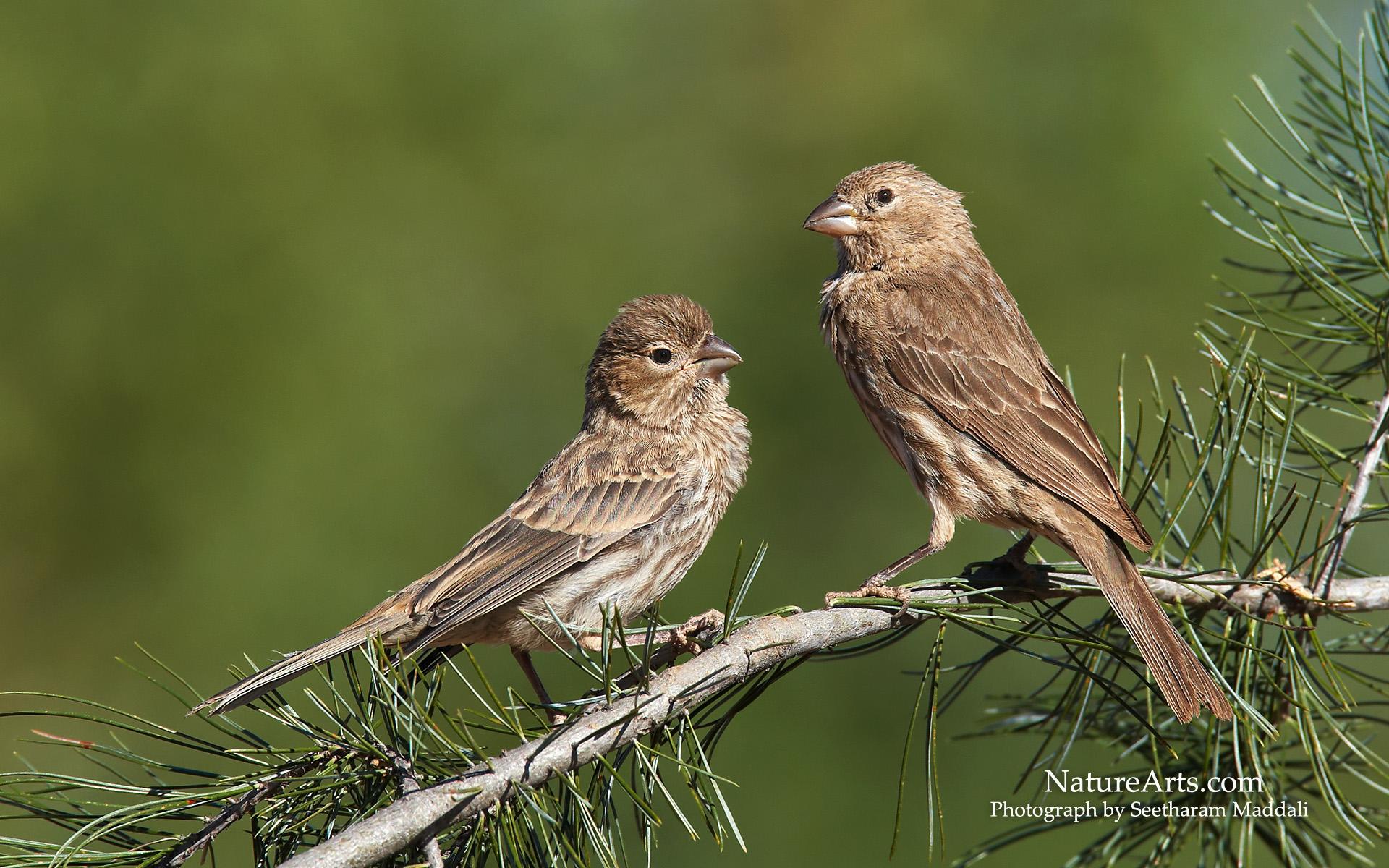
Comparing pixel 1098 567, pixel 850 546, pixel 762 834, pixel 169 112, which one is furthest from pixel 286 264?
pixel 1098 567

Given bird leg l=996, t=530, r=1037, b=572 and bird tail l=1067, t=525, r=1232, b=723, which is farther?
bird leg l=996, t=530, r=1037, b=572

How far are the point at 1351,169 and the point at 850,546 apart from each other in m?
3.94

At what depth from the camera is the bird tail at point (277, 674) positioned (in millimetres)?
2491

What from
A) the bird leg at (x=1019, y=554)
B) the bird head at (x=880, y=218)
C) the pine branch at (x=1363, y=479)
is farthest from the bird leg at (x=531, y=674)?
the pine branch at (x=1363, y=479)

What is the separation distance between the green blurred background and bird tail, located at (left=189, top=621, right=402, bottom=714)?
320 centimetres

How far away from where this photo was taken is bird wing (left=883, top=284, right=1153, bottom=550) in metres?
3.40

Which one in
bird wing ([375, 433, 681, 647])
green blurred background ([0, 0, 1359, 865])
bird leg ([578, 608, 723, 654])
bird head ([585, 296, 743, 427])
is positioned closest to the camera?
bird leg ([578, 608, 723, 654])

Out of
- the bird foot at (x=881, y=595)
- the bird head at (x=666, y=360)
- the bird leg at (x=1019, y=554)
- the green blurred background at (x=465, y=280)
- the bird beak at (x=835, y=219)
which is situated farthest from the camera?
the green blurred background at (x=465, y=280)

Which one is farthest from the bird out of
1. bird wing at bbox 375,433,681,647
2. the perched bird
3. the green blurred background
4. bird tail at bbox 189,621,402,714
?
the green blurred background

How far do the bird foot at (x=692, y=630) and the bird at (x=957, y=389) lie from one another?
1.38 ft

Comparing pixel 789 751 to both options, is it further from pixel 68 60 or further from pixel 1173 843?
pixel 68 60

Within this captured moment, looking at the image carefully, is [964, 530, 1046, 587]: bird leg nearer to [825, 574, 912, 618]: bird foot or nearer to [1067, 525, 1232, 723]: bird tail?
[1067, 525, 1232, 723]: bird tail

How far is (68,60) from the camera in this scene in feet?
22.8

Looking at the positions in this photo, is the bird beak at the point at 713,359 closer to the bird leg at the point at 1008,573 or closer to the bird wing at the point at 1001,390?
the bird wing at the point at 1001,390
